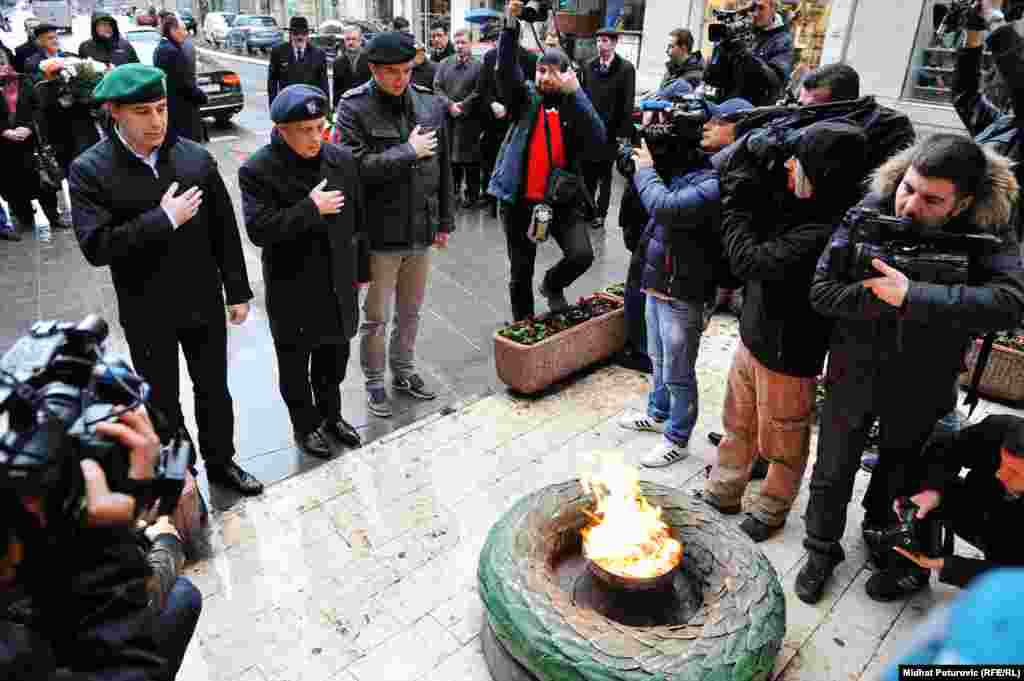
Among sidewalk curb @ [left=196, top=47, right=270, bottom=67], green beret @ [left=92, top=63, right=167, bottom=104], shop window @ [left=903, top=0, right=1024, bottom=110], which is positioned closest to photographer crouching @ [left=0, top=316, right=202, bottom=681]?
green beret @ [left=92, top=63, right=167, bottom=104]

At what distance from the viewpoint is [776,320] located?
3.12m

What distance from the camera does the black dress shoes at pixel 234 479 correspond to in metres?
3.79

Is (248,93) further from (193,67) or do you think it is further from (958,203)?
(958,203)

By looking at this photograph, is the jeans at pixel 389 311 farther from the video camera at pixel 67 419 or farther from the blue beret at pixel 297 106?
the video camera at pixel 67 419

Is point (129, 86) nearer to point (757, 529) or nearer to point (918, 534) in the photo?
point (757, 529)

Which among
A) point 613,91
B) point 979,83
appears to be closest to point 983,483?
point 979,83

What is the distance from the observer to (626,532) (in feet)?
9.38

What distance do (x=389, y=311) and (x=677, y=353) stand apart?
1.85 meters

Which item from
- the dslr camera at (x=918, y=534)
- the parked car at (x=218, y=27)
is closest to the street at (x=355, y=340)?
the dslr camera at (x=918, y=534)

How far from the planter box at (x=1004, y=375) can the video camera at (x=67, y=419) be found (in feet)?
16.2

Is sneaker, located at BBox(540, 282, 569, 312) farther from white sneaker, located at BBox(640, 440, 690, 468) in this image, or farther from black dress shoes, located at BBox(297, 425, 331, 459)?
black dress shoes, located at BBox(297, 425, 331, 459)

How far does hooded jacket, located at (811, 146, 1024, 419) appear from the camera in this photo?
252 cm

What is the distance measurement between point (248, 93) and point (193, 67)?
10.5 metres

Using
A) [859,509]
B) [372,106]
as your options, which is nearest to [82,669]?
[372,106]
